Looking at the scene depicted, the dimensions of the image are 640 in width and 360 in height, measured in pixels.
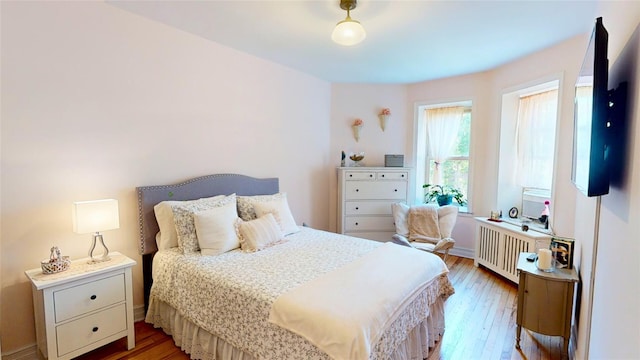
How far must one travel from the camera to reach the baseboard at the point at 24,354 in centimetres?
199

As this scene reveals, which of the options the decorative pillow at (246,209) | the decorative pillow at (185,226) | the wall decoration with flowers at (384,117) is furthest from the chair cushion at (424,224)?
the decorative pillow at (185,226)

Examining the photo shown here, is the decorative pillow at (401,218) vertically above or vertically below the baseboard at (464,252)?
above

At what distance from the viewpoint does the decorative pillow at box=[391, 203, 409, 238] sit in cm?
390

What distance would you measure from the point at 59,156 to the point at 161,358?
64.4 inches

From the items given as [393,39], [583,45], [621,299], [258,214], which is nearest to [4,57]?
[258,214]

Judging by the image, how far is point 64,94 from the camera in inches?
85.0

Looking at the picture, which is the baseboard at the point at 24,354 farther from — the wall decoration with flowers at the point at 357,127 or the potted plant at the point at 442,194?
the potted plant at the point at 442,194

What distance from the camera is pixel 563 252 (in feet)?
7.37

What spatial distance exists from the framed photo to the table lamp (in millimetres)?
3316

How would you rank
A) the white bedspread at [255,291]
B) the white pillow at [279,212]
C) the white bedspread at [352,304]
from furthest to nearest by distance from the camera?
the white pillow at [279,212]
the white bedspread at [255,291]
the white bedspread at [352,304]

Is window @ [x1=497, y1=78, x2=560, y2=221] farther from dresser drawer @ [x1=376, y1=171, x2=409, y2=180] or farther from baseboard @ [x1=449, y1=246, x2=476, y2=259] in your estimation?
dresser drawer @ [x1=376, y1=171, x2=409, y2=180]

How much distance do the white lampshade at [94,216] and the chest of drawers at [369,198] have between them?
2.78 meters

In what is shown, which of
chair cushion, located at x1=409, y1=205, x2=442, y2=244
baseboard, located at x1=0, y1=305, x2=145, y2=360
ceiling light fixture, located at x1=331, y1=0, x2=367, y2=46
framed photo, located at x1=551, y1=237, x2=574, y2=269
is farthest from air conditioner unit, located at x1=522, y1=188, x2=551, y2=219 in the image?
baseboard, located at x1=0, y1=305, x2=145, y2=360

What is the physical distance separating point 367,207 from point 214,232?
2397 millimetres
